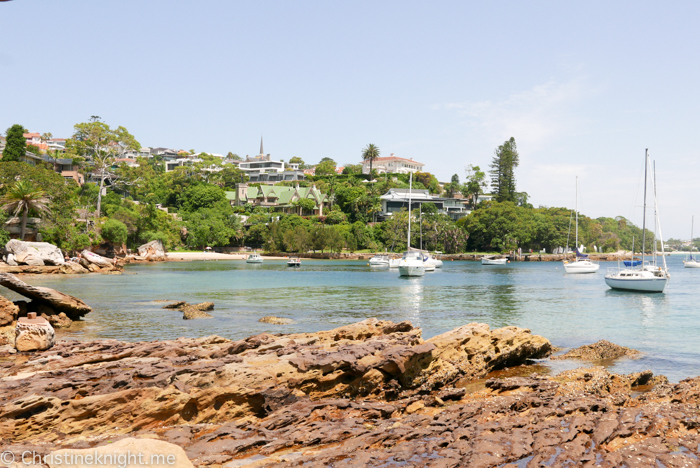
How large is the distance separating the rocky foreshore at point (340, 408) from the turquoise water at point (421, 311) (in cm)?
563

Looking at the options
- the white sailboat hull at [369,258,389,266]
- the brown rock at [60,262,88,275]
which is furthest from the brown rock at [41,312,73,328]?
the white sailboat hull at [369,258,389,266]

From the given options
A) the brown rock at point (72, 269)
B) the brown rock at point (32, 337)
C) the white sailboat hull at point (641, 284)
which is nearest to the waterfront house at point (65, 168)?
the brown rock at point (72, 269)

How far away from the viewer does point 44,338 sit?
13734 millimetres

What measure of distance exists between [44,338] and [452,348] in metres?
11.1

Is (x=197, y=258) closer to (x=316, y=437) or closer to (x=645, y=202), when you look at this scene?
(x=645, y=202)

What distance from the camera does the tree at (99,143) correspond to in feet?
248

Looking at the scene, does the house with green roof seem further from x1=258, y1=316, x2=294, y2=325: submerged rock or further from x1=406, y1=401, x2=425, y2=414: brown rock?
x1=406, y1=401, x2=425, y2=414: brown rock

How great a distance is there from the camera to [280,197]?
4924 inches

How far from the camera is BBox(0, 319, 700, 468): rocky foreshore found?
7.09 meters

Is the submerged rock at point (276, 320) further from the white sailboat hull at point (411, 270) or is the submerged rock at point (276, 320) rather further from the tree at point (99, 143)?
the tree at point (99, 143)

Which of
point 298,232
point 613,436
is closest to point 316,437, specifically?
point 613,436

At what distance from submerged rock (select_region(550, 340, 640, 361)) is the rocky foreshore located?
2.99 metres

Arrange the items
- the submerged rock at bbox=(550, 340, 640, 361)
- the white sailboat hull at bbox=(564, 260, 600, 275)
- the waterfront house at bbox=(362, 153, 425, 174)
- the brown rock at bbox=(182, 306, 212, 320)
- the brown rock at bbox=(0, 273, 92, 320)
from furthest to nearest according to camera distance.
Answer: the waterfront house at bbox=(362, 153, 425, 174)
the white sailboat hull at bbox=(564, 260, 600, 275)
the brown rock at bbox=(182, 306, 212, 320)
the brown rock at bbox=(0, 273, 92, 320)
the submerged rock at bbox=(550, 340, 640, 361)

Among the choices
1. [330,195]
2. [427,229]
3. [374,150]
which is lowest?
[427,229]
